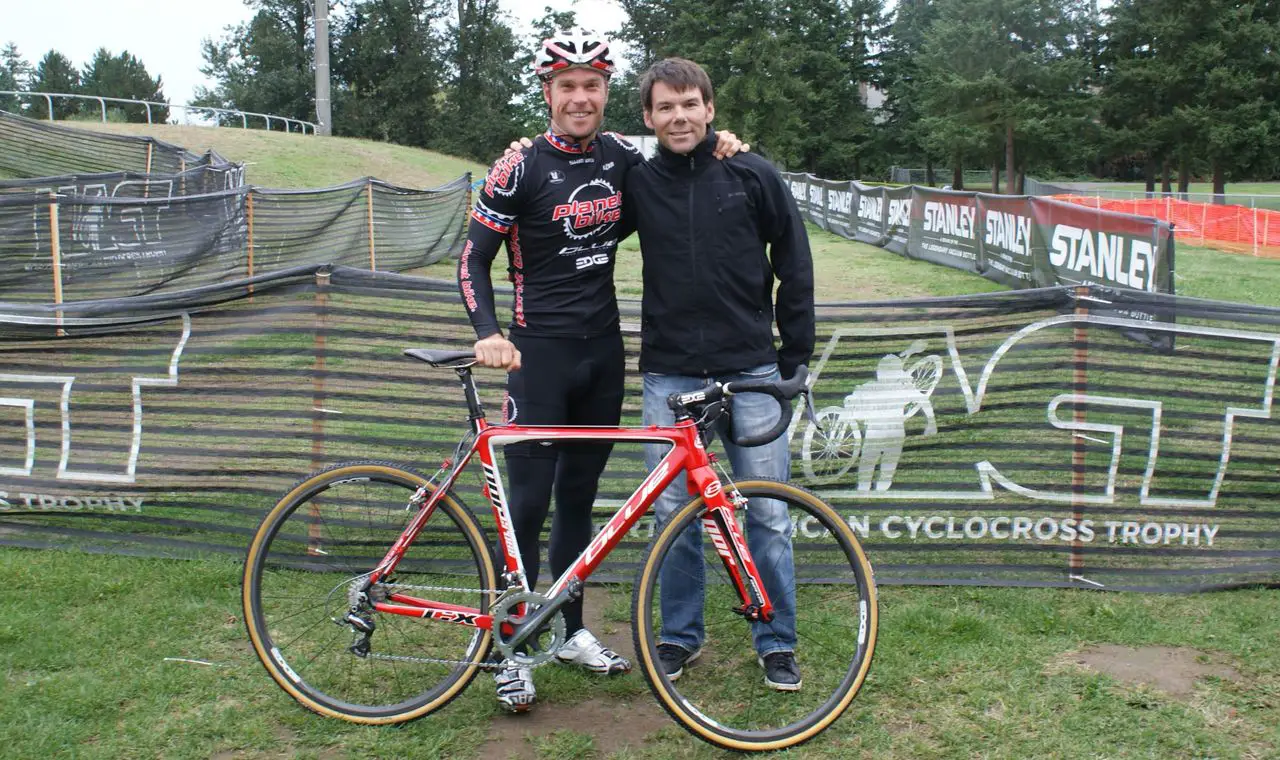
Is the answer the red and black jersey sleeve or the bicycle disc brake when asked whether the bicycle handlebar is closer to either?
the red and black jersey sleeve

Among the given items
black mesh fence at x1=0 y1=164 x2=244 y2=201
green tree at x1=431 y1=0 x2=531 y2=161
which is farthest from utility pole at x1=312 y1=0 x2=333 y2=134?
black mesh fence at x1=0 y1=164 x2=244 y2=201

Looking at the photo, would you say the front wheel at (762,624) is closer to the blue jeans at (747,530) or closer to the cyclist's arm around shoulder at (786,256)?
the blue jeans at (747,530)

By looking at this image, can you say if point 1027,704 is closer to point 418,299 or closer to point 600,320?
point 600,320

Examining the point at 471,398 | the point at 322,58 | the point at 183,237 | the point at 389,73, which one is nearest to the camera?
the point at 471,398

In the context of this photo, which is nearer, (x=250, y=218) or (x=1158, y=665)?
(x=1158, y=665)

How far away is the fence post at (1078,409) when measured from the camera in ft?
16.5

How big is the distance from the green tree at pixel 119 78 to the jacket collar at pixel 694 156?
3610 inches

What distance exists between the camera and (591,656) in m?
4.22

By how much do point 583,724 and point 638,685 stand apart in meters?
0.36

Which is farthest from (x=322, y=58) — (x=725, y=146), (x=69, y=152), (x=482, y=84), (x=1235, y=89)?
(x=725, y=146)

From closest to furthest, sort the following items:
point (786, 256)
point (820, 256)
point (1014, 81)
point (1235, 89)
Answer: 1. point (786, 256)
2. point (820, 256)
3. point (1235, 89)
4. point (1014, 81)

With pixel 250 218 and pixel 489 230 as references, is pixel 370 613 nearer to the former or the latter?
pixel 489 230

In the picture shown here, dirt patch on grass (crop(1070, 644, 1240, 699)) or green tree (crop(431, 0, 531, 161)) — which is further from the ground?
green tree (crop(431, 0, 531, 161))

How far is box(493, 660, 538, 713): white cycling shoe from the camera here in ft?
12.8
